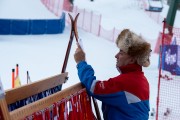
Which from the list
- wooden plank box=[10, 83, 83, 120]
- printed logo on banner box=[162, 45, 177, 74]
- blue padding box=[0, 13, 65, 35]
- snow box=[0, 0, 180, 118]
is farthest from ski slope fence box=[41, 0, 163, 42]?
A: wooden plank box=[10, 83, 83, 120]

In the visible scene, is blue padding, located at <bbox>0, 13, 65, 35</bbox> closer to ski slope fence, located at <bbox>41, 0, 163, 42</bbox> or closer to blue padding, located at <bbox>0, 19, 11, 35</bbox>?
blue padding, located at <bbox>0, 19, 11, 35</bbox>

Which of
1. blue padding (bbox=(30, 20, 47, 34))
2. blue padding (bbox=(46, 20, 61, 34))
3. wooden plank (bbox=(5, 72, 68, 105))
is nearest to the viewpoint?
wooden plank (bbox=(5, 72, 68, 105))

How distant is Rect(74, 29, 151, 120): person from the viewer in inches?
89.5

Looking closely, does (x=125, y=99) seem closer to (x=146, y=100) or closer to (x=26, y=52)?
(x=146, y=100)

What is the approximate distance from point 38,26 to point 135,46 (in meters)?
15.8

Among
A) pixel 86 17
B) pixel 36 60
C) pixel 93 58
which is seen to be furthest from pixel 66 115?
pixel 86 17

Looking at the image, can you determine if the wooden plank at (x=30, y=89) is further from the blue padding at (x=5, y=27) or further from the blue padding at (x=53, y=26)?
the blue padding at (x=53, y=26)

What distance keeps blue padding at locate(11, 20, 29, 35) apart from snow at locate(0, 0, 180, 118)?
317 mm

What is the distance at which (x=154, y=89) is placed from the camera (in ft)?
29.3

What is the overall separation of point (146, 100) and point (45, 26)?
52.5ft

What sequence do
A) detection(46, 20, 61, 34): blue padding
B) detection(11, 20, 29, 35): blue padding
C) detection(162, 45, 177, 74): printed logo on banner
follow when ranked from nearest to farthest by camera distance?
1. detection(162, 45, 177, 74): printed logo on banner
2. detection(11, 20, 29, 35): blue padding
3. detection(46, 20, 61, 34): blue padding

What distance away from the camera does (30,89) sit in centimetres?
235

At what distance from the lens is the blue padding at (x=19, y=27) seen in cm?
1698

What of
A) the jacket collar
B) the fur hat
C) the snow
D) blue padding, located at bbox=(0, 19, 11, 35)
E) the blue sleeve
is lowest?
the snow
